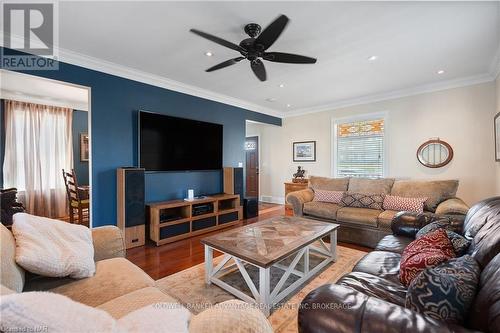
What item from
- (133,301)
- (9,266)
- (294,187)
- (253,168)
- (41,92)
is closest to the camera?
(9,266)

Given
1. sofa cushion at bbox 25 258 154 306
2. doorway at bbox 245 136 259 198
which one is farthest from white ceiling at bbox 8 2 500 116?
doorway at bbox 245 136 259 198

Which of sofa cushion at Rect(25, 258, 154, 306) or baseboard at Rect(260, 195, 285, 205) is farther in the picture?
baseboard at Rect(260, 195, 285, 205)

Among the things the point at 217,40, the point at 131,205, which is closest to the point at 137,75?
the point at 131,205

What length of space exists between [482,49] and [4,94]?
731 cm

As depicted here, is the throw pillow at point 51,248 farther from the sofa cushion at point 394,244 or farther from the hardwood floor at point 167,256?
the sofa cushion at point 394,244

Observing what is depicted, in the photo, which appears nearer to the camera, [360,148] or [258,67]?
[258,67]

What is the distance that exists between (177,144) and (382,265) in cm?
332

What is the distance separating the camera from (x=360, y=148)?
16.0 feet

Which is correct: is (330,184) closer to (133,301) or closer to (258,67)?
(258,67)

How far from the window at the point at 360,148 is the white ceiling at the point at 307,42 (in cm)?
95

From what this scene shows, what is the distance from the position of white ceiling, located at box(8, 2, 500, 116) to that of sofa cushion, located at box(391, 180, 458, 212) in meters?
1.68

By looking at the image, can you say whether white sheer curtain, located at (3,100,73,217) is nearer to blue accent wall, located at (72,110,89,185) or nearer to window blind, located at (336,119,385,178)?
blue accent wall, located at (72,110,89,185)

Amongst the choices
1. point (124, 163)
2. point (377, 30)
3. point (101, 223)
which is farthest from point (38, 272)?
point (377, 30)

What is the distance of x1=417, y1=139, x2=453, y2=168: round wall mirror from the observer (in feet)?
12.7
